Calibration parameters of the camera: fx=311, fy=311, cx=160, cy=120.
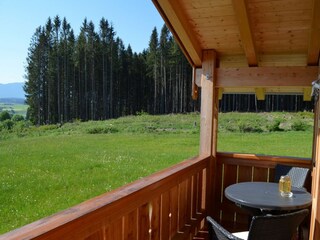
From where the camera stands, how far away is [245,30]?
9.73ft

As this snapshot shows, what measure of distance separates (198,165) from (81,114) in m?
30.3

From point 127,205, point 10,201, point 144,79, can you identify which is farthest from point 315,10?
point 144,79

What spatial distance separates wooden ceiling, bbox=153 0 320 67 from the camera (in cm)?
274

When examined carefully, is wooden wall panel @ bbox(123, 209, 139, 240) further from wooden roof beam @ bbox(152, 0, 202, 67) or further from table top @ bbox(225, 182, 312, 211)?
wooden roof beam @ bbox(152, 0, 202, 67)

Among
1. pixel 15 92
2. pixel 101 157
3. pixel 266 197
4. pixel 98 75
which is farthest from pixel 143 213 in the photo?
pixel 15 92

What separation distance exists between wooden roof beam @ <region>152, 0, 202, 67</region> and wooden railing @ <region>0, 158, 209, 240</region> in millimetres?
1203

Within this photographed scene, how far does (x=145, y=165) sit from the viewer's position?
9.87m

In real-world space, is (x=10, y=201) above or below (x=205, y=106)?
below

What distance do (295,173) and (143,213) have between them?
196cm

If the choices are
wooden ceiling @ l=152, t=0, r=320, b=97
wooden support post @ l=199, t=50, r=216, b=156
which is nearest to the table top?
wooden support post @ l=199, t=50, r=216, b=156

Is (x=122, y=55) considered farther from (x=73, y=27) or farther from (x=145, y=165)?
(x=145, y=165)

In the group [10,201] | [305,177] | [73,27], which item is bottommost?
[10,201]

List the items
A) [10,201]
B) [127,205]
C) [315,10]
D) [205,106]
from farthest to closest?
1. [10,201]
2. [205,106]
3. [315,10]
4. [127,205]

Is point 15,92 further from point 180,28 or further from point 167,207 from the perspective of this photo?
point 167,207
